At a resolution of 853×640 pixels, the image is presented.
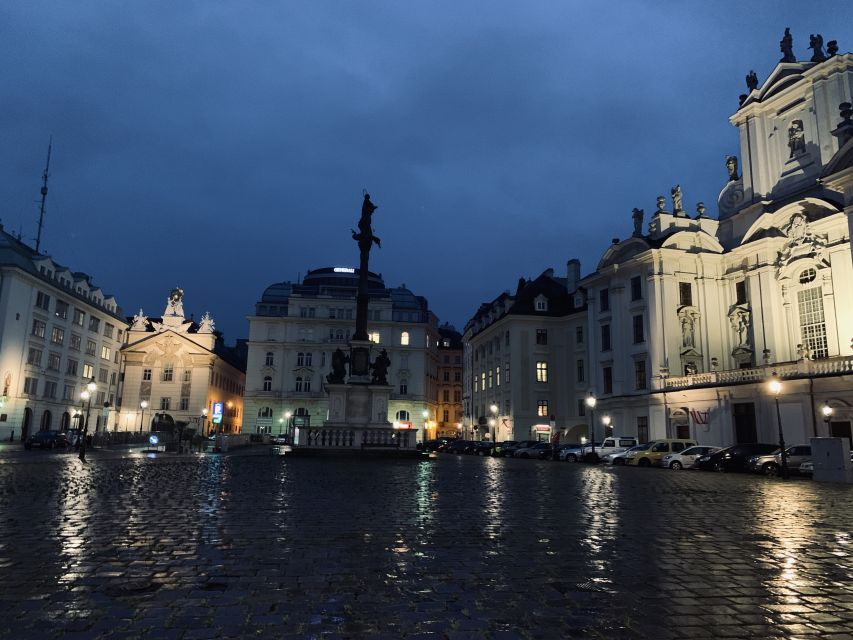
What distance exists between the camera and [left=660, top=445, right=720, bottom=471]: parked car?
107 ft

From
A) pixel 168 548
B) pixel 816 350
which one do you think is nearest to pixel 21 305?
pixel 168 548

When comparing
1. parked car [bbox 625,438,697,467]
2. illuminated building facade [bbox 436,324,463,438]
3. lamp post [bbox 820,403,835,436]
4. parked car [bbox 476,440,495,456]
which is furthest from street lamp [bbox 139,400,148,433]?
lamp post [bbox 820,403,835,436]

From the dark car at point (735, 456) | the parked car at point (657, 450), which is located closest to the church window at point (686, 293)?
the parked car at point (657, 450)

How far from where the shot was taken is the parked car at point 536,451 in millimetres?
45625

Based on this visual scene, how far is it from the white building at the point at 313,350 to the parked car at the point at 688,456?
54.6 m

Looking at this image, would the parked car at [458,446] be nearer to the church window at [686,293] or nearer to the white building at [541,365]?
the white building at [541,365]

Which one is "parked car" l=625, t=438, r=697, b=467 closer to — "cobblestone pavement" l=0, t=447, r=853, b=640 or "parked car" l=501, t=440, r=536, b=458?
"parked car" l=501, t=440, r=536, b=458

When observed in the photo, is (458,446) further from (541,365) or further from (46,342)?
(46,342)

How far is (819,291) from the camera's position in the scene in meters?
39.1

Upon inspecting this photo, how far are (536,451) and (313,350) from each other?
4880 cm

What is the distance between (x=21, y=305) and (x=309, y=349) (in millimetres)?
37963

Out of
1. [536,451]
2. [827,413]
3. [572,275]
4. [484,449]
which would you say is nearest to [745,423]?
[827,413]

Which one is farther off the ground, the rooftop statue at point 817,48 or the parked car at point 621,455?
the rooftop statue at point 817,48

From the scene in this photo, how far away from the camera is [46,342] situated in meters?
61.7
